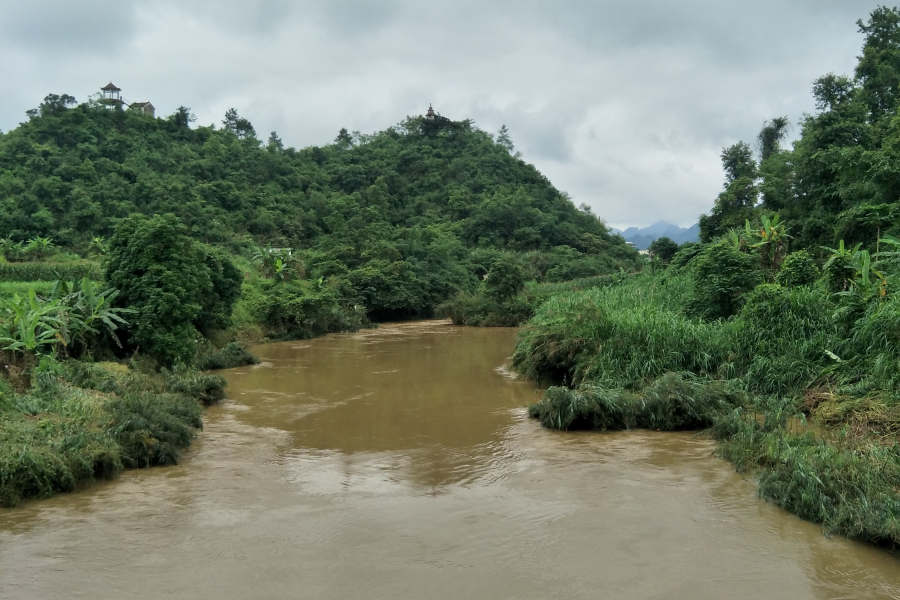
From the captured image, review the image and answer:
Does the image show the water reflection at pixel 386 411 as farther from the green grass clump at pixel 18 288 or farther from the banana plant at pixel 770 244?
the green grass clump at pixel 18 288

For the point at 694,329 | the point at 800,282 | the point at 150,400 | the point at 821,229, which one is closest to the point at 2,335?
the point at 150,400

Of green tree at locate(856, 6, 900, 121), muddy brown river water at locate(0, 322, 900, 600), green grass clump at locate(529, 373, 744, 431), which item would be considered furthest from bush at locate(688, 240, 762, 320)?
green tree at locate(856, 6, 900, 121)

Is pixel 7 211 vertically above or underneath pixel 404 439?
above

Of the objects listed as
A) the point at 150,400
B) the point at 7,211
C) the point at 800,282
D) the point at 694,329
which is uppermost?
the point at 7,211

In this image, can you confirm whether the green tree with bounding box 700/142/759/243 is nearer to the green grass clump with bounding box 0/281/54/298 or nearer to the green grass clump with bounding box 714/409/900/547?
the green grass clump with bounding box 714/409/900/547

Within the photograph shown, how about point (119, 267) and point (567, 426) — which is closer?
point (567, 426)

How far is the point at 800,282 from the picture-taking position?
1317 centimetres

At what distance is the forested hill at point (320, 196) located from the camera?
3741cm

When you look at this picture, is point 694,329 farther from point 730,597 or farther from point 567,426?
point 730,597

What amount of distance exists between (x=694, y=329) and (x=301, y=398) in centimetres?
820

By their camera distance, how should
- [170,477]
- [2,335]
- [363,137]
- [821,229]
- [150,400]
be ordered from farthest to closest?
[363,137], [821,229], [2,335], [150,400], [170,477]

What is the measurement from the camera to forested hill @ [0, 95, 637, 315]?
1473 inches

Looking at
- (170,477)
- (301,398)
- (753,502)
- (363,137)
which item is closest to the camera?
(753,502)

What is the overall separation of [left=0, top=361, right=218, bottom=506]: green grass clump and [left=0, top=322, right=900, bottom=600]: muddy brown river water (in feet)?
0.89
